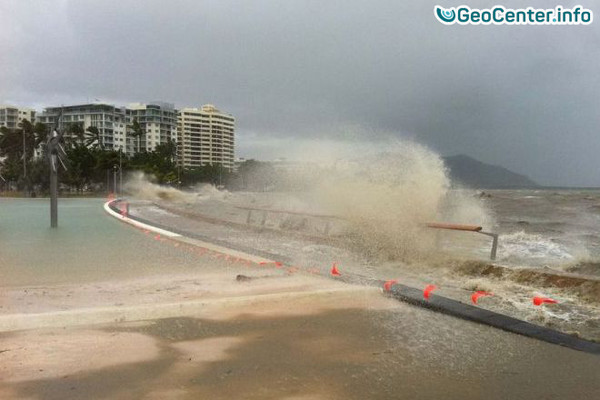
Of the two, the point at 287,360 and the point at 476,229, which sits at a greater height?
the point at 476,229

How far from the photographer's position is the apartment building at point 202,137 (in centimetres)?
15425

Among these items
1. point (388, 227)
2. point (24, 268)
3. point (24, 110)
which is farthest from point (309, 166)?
point (24, 110)

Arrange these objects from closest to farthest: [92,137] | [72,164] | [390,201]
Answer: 1. [390,201]
2. [72,164]
3. [92,137]

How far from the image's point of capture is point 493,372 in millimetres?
4258

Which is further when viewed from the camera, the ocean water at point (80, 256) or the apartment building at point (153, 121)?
the apartment building at point (153, 121)

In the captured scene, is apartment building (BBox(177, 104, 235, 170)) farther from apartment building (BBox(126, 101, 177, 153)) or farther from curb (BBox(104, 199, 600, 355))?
curb (BBox(104, 199, 600, 355))

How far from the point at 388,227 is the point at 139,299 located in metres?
7.62

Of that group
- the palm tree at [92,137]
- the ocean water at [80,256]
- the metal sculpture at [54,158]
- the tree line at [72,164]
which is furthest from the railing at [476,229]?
the palm tree at [92,137]

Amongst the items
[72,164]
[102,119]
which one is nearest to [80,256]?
[72,164]

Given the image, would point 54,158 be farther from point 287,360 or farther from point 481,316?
point 481,316

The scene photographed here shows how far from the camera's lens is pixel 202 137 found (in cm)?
15825

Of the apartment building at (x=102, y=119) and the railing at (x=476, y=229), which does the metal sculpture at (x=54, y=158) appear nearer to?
the railing at (x=476, y=229)

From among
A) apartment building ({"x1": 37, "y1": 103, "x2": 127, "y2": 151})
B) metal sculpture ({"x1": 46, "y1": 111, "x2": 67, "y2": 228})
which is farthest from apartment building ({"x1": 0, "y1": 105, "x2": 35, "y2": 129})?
metal sculpture ({"x1": 46, "y1": 111, "x2": 67, "y2": 228})

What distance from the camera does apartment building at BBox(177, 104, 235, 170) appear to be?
154 meters
